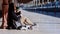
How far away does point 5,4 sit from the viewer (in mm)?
9719

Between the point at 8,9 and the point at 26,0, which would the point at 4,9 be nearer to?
the point at 8,9

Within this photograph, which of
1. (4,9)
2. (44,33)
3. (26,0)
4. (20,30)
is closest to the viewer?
(44,33)

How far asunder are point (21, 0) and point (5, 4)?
28109mm

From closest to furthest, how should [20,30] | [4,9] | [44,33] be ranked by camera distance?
[44,33]
[20,30]
[4,9]

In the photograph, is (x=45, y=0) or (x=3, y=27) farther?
(x=45, y=0)

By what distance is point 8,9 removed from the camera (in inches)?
379

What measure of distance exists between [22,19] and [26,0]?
2575 centimetres

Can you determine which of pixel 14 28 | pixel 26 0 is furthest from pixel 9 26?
pixel 26 0

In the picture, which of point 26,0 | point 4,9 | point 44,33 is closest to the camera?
point 44,33

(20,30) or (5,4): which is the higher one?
(5,4)

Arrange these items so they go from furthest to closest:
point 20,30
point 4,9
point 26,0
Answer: point 26,0
point 4,9
point 20,30

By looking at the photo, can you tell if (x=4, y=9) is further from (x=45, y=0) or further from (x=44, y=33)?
(x=45, y=0)

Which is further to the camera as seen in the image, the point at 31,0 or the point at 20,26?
the point at 31,0

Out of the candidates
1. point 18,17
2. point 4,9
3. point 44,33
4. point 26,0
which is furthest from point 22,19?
point 26,0
